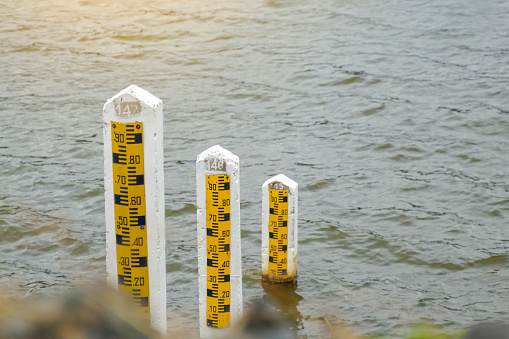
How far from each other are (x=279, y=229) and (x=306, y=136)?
192 inches

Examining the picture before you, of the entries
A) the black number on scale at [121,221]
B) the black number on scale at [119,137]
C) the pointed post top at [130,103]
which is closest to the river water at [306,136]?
the black number on scale at [121,221]

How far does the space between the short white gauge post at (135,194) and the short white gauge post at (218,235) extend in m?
1.22

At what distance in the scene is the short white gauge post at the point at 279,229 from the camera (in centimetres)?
643

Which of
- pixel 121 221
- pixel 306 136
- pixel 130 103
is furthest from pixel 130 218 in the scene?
pixel 306 136

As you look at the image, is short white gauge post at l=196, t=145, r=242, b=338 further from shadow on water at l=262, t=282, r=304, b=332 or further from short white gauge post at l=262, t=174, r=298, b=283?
short white gauge post at l=262, t=174, r=298, b=283

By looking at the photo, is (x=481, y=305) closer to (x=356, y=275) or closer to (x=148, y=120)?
(x=356, y=275)

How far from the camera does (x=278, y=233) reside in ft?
21.6

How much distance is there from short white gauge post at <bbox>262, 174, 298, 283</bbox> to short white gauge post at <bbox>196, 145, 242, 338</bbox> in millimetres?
1556

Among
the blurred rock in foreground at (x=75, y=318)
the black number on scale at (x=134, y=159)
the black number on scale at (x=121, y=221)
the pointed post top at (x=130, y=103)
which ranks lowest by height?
the black number on scale at (x=121, y=221)

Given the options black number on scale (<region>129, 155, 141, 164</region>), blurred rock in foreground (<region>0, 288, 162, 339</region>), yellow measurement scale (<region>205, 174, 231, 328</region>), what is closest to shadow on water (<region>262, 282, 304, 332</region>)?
yellow measurement scale (<region>205, 174, 231, 328</region>)

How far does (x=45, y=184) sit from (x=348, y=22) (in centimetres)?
861

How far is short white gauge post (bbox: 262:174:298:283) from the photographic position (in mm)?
6426

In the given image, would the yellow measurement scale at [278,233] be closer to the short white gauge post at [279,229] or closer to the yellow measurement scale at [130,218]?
the short white gauge post at [279,229]

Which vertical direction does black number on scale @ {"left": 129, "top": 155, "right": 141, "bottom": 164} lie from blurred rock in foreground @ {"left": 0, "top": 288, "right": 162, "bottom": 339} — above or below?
below
